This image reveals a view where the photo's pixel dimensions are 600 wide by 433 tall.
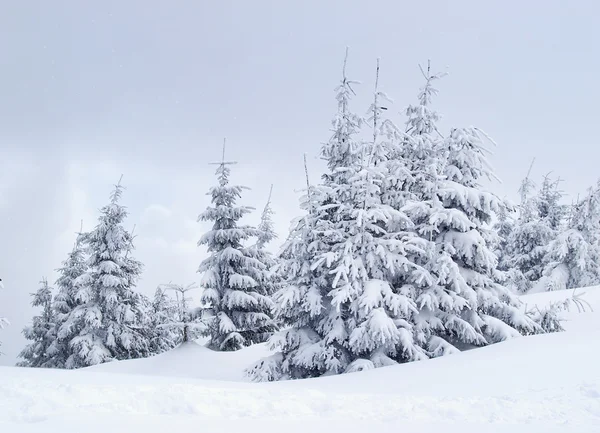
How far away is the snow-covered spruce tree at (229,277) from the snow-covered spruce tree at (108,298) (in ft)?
20.4

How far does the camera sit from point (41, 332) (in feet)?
108

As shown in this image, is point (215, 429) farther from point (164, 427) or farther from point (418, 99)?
point (418, 99)

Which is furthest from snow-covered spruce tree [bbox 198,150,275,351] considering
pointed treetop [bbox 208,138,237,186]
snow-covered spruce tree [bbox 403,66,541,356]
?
snow-covered spruce tree [bbox 403,66,541,356]

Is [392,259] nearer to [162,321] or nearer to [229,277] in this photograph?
[229,277]

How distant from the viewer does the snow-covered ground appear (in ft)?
20.9

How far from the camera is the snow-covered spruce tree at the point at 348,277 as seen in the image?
1351 centimetres

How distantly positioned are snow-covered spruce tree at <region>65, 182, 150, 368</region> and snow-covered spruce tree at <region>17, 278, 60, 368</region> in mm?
7763

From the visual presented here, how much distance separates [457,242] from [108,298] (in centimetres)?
1853

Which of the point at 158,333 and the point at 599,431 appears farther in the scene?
the point at 158,333

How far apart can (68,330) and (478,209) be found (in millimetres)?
22393

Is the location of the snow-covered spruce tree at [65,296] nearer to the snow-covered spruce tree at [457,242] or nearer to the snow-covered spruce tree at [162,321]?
the snow-covered spruce tree at [162,321]

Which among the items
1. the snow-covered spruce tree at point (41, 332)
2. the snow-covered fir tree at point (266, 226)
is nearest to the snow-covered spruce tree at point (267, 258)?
the snow-covered fir tree at point (266, 226)

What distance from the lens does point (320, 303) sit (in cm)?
1437

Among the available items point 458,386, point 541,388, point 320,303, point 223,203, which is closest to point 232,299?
point 223,203
